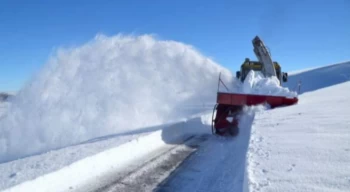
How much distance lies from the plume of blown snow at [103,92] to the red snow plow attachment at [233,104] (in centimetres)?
303

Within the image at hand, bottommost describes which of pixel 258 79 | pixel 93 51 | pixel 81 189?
pixel 81 189

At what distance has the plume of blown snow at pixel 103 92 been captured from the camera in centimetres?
948

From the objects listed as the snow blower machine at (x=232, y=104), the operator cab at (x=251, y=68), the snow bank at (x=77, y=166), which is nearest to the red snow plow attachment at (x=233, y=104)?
the snow blower machine at (x=232, y=104)

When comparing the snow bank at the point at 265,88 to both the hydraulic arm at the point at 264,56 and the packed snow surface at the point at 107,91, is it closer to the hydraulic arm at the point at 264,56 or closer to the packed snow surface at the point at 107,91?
the packed snow surface at the point at 107,91

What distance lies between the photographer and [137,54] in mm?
11953

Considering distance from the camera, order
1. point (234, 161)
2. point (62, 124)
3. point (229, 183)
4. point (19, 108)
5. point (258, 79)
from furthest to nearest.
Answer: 1. point (258, 79)
2. point (19, 108)
3. point (62, 124)
4. point (234, 161)
5. point (229, 183)

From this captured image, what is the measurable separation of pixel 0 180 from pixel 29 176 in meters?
0.49

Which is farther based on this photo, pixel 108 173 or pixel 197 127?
pixel 197 127

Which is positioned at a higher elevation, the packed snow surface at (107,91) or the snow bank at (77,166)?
the packed snow surface at (107,91)

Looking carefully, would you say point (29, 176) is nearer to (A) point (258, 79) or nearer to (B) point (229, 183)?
(B) point (229, 183)

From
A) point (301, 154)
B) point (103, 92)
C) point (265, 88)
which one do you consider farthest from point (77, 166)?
point (265, 88)

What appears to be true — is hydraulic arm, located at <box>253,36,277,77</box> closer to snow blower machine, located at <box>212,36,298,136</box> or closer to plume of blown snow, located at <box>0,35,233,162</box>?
plume of blown snow, located at <box>0,35,233,162</box>

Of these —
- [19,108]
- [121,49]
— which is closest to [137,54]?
[121,49]

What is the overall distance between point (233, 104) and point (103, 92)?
4.68m
